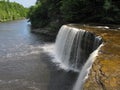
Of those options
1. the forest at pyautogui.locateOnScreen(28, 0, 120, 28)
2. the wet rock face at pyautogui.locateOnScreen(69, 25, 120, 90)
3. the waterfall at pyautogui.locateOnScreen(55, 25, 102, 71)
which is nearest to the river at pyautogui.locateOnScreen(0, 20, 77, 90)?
the waterfall at pyautogui.locateOnScreen(55, 25, 102, 71)

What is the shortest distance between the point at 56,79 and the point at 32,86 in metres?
1.63

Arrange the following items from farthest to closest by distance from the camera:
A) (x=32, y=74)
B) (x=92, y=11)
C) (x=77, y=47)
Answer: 1. (x=92, y=11)
2. (x=77, y=47)
3. (x=32, y=74)

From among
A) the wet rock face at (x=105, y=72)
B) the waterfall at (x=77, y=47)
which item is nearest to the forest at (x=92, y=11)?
the waterfall at (x=77, y=47)

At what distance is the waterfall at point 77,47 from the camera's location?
1607cm

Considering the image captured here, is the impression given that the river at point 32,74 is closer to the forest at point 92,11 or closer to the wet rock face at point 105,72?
the wet rock face at point 105,72

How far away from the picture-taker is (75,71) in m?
16.6

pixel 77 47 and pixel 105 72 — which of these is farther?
pixel 77 47

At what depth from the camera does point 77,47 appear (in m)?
17.5

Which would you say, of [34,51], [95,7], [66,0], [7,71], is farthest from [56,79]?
[66,0]

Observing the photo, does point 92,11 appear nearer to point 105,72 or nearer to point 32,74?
point 32,74

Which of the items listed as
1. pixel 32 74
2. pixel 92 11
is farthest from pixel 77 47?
pixel 92 11

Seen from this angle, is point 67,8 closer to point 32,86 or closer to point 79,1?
point 79,1

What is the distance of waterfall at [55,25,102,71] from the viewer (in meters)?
16.1

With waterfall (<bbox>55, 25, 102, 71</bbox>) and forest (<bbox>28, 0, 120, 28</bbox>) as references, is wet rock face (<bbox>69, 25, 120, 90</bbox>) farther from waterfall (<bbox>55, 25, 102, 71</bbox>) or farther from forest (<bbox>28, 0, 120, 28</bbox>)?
forest (<bbox>28, 0, 120, 28</bbox>)
